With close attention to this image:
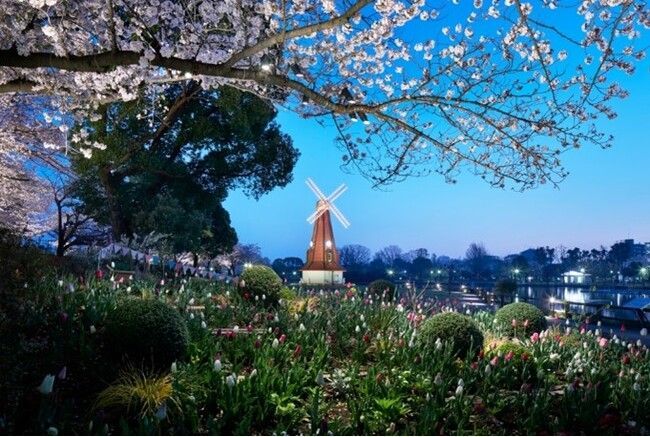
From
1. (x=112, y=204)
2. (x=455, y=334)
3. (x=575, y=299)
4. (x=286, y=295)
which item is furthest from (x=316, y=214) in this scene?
(x=575, y=299)

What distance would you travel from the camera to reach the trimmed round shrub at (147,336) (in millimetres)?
6383

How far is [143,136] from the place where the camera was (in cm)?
2366

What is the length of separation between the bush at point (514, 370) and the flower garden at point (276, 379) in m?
0.03

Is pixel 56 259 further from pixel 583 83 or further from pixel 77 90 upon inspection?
pixel 583 83

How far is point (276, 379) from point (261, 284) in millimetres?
6766

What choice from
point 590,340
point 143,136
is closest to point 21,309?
point 590,340

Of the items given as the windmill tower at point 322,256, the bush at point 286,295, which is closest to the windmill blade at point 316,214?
the windmill tower at point 322,256

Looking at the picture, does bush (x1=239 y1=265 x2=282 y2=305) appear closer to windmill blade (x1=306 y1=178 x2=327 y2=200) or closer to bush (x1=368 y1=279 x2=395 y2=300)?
bush (x1=368 y1=279 x2=395 y2=300)

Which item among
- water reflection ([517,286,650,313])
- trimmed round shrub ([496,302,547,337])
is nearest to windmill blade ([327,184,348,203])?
water reflection ([517,286,650,313])

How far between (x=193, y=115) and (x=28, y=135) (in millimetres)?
10556

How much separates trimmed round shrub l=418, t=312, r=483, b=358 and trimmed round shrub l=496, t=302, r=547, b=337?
3107 millimetres

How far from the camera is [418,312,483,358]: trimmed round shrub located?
830 centimetres

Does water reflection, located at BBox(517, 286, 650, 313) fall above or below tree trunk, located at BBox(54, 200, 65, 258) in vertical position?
below

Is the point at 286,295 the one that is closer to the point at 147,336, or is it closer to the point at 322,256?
the point at 147,336
